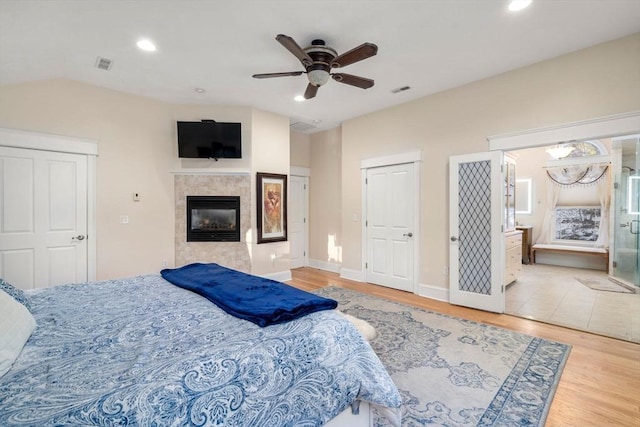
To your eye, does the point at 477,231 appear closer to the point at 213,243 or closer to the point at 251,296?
the point at 251,296

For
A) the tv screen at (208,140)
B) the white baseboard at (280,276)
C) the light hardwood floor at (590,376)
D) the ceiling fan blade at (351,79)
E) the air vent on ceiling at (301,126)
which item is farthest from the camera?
the air vent on ceiling at (301,126)

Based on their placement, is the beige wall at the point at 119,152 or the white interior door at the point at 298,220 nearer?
the beige wall at the point at 119,152

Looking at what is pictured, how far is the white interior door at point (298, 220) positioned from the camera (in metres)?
6.37

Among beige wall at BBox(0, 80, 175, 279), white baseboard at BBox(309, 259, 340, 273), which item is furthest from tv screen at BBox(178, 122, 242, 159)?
white baseboard at BBox(309, 259, 340, 273)

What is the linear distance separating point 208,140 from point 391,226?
3.28 meters

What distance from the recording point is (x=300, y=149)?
6.46 metres

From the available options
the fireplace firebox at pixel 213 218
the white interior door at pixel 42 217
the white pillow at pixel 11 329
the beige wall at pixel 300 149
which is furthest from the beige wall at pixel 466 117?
the white pillow at pixel 11 329

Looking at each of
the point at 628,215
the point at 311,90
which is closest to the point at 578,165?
the point at 628,215

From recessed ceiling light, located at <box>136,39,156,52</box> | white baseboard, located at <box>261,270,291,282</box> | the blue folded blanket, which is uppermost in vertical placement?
recessed ceiling light, located at <box>136,39,156,52</box>

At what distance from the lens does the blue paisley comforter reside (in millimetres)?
904

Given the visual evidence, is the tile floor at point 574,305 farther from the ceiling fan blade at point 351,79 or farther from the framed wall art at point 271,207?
the framed wall art at point 271,207

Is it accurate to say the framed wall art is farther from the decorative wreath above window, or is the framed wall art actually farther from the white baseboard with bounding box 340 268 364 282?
the decorative wreath above window

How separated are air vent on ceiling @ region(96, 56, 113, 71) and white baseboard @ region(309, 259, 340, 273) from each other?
15.8 ft

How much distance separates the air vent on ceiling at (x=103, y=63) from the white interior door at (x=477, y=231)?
14.6ft
